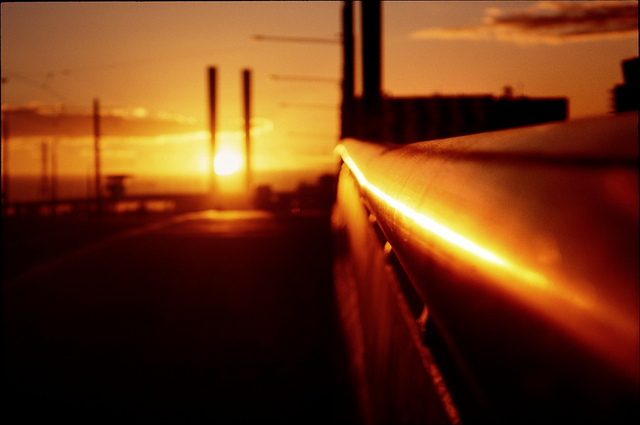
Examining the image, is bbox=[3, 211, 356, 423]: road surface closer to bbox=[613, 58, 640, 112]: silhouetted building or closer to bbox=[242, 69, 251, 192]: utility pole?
bbox=[613, 58, 640, 112]: silhouetted building

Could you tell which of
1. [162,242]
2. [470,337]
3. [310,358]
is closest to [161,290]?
[310,358]

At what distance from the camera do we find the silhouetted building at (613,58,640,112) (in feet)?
22.2

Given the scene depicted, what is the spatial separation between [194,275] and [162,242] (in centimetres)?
628

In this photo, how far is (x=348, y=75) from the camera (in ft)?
94.2

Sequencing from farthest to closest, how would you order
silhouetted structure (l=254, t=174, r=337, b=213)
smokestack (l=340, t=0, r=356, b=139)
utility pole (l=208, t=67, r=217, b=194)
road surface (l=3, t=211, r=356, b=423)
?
utility pole (l=208, t=67, r=217, b=194)
silhouetted structure (l=254, t=174, r=337, b=213)
smokestack (l=340, t=0, r=356, b=139)
road surface (l=3, t=211, r=356, b=423)

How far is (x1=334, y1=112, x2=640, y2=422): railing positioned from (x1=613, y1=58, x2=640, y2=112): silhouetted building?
5.17 m

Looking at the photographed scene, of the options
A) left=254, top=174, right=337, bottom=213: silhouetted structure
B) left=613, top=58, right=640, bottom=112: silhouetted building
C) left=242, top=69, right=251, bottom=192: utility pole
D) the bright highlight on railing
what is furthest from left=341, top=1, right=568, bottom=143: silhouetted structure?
left=242, top=69, right=251, bottom=192: utility pole

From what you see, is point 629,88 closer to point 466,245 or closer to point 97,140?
point 466,245

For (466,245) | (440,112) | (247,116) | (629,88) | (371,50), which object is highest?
(247,116)

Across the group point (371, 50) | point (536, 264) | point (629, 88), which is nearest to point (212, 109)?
point (371, 50)

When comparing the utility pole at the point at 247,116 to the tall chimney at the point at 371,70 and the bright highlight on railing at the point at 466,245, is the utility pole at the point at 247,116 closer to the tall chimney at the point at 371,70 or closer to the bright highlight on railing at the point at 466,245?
the tall chimney at the point at 371,70

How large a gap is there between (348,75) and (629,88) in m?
22.1

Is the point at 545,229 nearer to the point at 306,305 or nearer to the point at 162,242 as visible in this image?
the point at 306,305

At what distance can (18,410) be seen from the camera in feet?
21.7
